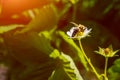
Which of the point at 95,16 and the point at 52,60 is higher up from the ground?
the point at 95,16

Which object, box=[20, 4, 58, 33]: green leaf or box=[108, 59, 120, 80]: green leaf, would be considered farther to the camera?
box=[20, 4, 58, 33]: green leaf

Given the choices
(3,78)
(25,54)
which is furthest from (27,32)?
(3,78)

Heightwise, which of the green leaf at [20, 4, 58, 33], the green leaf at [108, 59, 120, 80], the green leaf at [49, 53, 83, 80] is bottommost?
the green leaf at [108, 59, 120, 80]

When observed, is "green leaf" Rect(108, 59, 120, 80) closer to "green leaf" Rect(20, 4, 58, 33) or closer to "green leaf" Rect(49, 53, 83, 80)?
"green leaf" Rect(49, 53, 83, 80)

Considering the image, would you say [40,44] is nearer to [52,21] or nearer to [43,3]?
[52,21]

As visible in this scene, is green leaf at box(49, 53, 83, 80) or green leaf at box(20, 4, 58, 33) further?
green leaf at box(20, 4, 58, 33)

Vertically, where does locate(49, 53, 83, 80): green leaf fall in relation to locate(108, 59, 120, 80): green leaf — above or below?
above

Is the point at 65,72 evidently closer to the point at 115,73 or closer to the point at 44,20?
the point at 115,73

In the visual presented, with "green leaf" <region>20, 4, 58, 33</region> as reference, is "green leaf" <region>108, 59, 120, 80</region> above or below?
below

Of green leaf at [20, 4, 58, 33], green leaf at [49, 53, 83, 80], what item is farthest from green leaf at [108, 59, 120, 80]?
green leaf at [20, 4, 58, 33]
